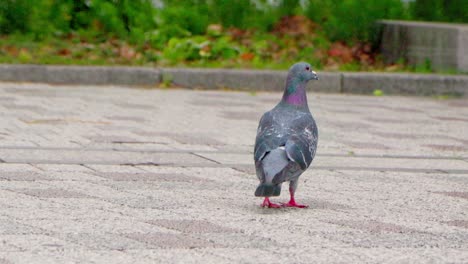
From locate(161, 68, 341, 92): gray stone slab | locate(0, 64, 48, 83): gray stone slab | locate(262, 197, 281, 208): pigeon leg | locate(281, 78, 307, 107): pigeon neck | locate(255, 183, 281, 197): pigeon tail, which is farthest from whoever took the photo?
locate(161, 68, 341, 92): gray stone slab

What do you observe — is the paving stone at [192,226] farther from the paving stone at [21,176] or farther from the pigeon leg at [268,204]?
the paving stone at [21,176]

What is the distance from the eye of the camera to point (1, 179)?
6258 mm

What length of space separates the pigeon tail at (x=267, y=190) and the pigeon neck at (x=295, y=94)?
2.33 ft

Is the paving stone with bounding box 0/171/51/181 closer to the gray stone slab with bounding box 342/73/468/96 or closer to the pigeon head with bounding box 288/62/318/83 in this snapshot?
the pigeon head with bounding box 288/62/318/83

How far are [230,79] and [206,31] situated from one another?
174 cm

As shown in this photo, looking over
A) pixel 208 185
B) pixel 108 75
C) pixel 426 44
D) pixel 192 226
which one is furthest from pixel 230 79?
pixel 192 226

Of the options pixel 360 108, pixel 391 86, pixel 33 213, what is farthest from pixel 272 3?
pixel 33 213

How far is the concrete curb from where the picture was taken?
11898 mm

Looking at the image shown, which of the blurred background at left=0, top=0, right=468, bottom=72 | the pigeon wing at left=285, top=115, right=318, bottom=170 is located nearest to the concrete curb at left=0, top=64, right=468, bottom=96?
the blurred background at left=0, top=0, right=468, bottom=72

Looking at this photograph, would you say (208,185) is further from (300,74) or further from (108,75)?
(108,75)

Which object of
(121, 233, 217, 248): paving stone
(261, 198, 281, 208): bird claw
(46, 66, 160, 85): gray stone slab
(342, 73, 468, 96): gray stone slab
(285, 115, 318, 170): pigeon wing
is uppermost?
(285, 115, 318, 170): pigeon wing

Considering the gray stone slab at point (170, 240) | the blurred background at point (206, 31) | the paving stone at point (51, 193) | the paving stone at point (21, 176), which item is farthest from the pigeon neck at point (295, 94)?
the blurred background at point (206, 31)

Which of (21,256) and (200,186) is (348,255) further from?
(200,186)

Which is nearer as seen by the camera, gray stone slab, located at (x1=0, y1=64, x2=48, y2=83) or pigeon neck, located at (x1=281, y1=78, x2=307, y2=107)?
pigeon neck, located at (x1=281, y1=78, x2=307, y2=107)
